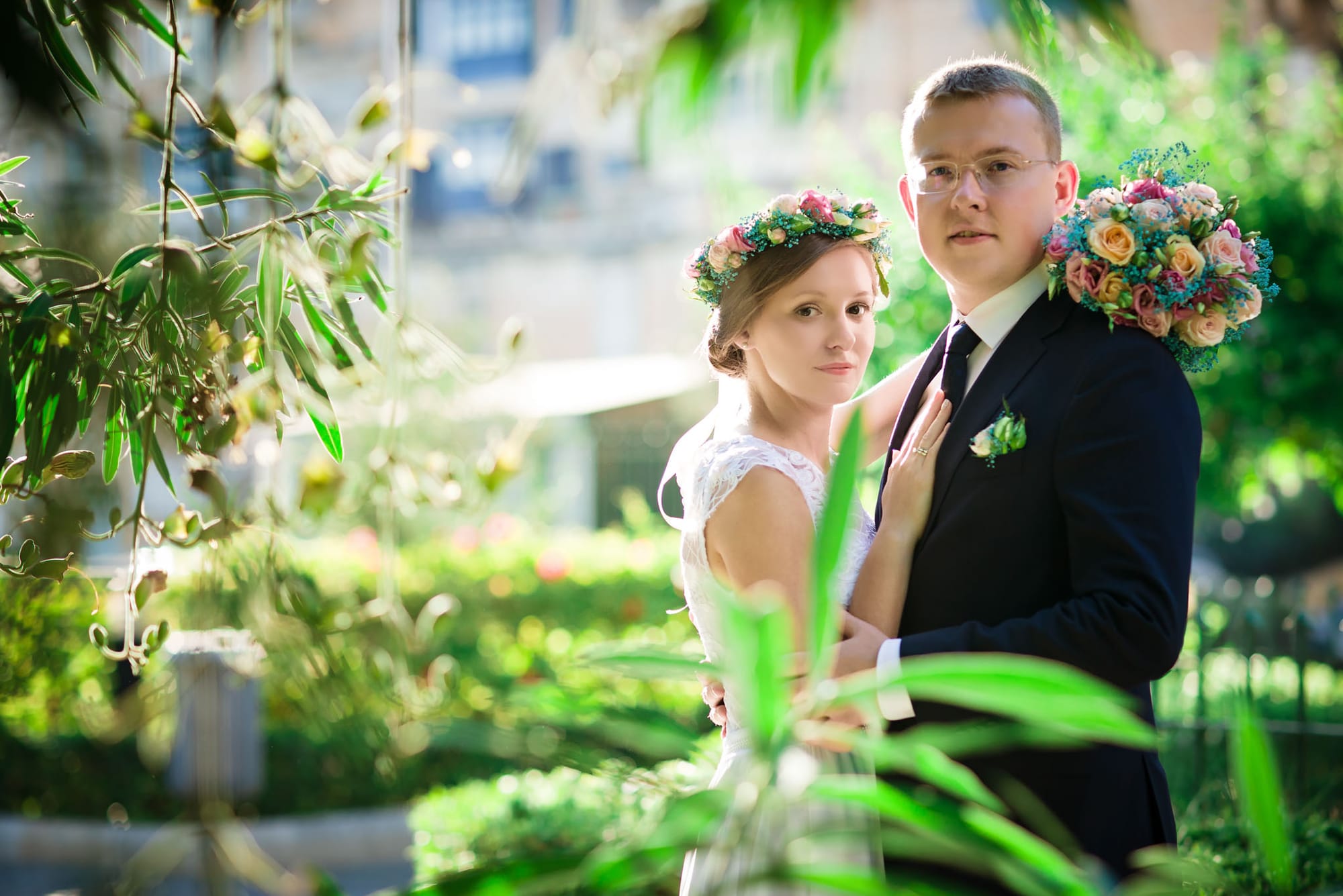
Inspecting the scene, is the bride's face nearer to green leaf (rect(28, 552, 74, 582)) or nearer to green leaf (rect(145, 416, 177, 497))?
green leaf (rect(145, 416, 177, 497))

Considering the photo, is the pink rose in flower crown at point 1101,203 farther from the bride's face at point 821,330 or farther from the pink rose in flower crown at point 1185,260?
the bride's face at point 821,330

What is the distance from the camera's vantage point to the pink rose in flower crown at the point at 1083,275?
2.27 metres

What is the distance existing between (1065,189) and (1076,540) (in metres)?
0.82

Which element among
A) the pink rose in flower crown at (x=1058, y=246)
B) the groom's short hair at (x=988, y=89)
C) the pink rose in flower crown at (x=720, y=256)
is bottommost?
the pink rose in flower crown at (x=1058, y=246)

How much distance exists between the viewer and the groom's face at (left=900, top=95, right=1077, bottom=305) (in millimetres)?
2348

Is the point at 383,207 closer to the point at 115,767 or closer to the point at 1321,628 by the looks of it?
the point at 1321,628

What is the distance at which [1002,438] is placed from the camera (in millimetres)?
2238

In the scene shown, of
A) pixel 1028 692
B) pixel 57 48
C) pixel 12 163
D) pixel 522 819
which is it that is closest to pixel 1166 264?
pixel 1028 692

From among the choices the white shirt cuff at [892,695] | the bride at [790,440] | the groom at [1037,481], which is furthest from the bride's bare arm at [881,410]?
the white shirt cuff at [892,695]

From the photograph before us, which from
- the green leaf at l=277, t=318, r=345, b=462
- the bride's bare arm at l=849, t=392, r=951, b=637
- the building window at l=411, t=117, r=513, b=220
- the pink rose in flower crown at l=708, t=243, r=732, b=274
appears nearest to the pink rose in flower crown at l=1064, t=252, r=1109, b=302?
the bride's bare arm at l=849, t=392, r=951, b=637

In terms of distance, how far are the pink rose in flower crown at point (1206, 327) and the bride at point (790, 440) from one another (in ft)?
1.57

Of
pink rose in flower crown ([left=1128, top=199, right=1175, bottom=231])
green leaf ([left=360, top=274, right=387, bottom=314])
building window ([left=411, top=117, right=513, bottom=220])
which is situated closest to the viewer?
green leaf ([left=360, top=274, right=387, bottom=314])

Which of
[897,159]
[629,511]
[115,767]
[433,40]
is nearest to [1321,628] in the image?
[897,159]

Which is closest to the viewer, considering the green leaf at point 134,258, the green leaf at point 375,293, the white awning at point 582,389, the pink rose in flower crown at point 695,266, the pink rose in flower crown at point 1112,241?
the green leaf at point 134,258
